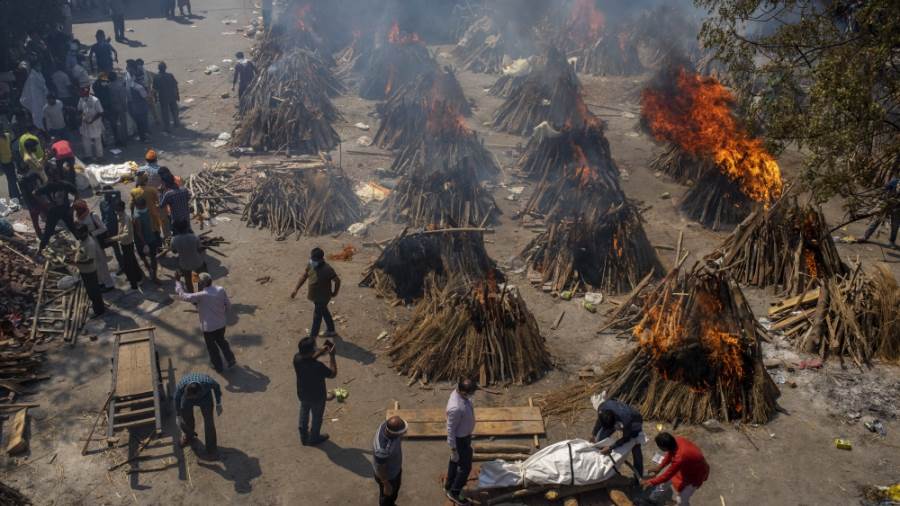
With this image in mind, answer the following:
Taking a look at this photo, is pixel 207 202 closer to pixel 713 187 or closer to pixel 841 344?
pixel 713 187

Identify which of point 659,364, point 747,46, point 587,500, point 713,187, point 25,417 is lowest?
point 25,417

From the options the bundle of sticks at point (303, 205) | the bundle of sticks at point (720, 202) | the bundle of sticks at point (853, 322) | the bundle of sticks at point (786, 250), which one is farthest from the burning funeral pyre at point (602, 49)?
the bundle of sticks at point (853, 322)

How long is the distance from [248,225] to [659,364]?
347 inches

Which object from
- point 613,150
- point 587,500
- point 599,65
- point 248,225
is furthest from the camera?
point 599,65

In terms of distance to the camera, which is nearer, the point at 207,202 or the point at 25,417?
the point at 25,417

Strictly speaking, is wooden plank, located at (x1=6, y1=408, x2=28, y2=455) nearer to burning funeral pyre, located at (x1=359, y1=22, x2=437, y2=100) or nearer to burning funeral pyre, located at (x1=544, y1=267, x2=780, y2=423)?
burning funeral pyre, located at (x1=544, y1=267, x2=780, y2=423)

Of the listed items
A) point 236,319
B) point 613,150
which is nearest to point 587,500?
point 236,319

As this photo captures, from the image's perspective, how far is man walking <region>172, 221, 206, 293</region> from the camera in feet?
37.0

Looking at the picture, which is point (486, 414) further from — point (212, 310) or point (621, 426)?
point (212, 310)

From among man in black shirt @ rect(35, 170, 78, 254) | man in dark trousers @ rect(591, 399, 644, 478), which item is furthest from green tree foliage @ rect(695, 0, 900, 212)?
man in black shirt @ rect(35, 170, 78, 254)

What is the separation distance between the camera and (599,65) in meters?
25.0

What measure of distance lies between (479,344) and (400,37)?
17085 mm

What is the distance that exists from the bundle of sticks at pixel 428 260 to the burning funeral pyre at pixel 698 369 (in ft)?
9.92

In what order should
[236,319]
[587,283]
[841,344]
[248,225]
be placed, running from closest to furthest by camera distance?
[841,344]
[236,319]
[587,283]
[248,225]
